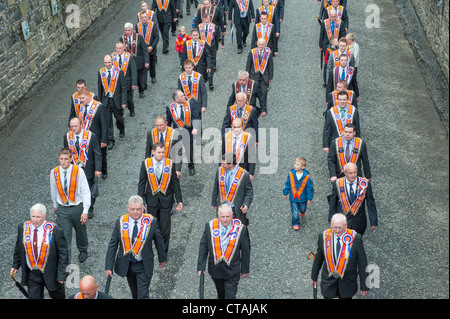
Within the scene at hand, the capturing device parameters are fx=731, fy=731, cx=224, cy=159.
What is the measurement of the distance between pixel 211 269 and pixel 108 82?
5.81m

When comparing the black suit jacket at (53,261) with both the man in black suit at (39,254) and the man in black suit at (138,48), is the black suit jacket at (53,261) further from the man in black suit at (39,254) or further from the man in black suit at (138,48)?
the man in black suit at (138,48)

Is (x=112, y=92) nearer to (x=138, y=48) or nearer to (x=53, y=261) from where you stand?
(x=138, y=48)

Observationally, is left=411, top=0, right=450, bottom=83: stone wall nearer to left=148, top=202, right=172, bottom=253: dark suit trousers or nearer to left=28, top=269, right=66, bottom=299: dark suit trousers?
left=148, top=202, right=172, bottom=253: dark suit trousers

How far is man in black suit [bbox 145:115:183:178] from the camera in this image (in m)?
10.8

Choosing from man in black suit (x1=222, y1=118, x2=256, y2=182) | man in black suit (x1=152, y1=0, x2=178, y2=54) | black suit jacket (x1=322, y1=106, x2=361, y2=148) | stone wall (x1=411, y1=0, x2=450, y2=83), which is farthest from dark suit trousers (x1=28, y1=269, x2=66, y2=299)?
man in black suit (x1=152, y1=0, x2=178, y2=54)

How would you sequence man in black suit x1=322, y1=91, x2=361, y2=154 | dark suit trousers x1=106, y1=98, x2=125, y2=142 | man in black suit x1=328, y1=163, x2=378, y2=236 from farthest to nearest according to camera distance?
1. dark suit trousers x1=106, y1=98, x2=125, y2=142
2. man in black suit x1=322, y1=91, x2=361, y2=154
3. man in black suit x1=328, y1=163, x2=378, y2=236

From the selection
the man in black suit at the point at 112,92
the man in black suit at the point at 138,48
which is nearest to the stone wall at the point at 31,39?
the man in black suit at the point at 138,48

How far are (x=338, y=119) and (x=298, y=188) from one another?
5.37 ft

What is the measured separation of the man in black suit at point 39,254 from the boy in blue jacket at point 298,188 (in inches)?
137

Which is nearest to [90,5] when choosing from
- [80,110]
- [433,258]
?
[80,110]

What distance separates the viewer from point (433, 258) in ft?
32.2

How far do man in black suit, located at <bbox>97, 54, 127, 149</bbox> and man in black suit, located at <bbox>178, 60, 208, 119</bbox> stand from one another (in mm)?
1113

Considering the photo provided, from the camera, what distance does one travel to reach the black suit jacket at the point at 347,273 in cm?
810

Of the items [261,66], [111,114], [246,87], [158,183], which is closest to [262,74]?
[261,66]
